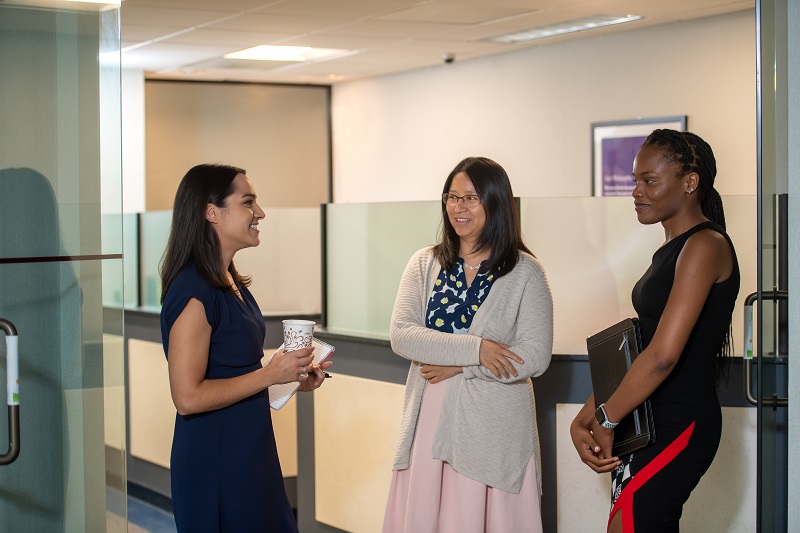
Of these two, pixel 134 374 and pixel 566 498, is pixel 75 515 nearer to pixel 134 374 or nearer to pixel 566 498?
pixel 566 498

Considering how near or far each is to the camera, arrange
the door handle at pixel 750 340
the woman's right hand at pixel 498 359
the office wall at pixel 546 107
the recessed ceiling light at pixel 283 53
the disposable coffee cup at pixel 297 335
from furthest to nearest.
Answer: the recessed ceiling light at pixel 283 53, the office wall at pixel 546 107, the woman's right hand at pixel 498 359, the disposable coffee cup at pixel 297 335, the door handle at pixel 750 340

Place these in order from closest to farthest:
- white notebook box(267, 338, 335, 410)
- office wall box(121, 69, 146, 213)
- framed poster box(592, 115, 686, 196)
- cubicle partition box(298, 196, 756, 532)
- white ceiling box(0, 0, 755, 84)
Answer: white notebook box(267, 338, 335, 410), cubicle partition box(298, 196, 756, 532), white ceiling box(0, 0, 755, 84), framed poster box(592, 115, 686, 196), office wall box(121, 69, 146, 213)

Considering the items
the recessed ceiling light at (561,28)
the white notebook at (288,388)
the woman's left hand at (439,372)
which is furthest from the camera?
the recessed ceiling light at (561,28)

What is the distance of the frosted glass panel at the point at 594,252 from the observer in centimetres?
380

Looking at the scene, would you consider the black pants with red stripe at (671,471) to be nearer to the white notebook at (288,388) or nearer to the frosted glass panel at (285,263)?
the white notebook at (288,388)

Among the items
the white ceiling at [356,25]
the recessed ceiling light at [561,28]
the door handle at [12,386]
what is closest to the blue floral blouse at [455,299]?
the door handle at [12,386]

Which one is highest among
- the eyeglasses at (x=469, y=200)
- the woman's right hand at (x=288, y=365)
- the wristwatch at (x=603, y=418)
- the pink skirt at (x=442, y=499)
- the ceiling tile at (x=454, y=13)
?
the ceiling tile at (x=454, y=13)

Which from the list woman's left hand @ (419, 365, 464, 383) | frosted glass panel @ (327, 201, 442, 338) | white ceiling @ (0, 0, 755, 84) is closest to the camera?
woman's left hand @ (419, 365, 464, 383)

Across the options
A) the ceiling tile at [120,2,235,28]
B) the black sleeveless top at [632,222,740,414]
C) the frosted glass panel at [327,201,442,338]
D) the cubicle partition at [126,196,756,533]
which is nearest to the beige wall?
the ceiling tile at [120,2,235,28]

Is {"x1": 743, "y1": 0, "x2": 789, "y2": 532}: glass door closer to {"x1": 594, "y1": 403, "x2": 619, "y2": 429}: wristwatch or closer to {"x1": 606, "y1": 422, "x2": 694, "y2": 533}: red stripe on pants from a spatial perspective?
{"x1": 606, "y1": 422, "x2": 694, "y2": 533}: red stripe on pants

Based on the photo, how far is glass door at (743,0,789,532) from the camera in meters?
2.22

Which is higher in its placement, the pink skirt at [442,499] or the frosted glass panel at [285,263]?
the frosted glass panel at [285,263]

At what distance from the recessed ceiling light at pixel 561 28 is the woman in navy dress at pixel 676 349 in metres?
4.67

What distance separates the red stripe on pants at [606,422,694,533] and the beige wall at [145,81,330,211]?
8.00 m
